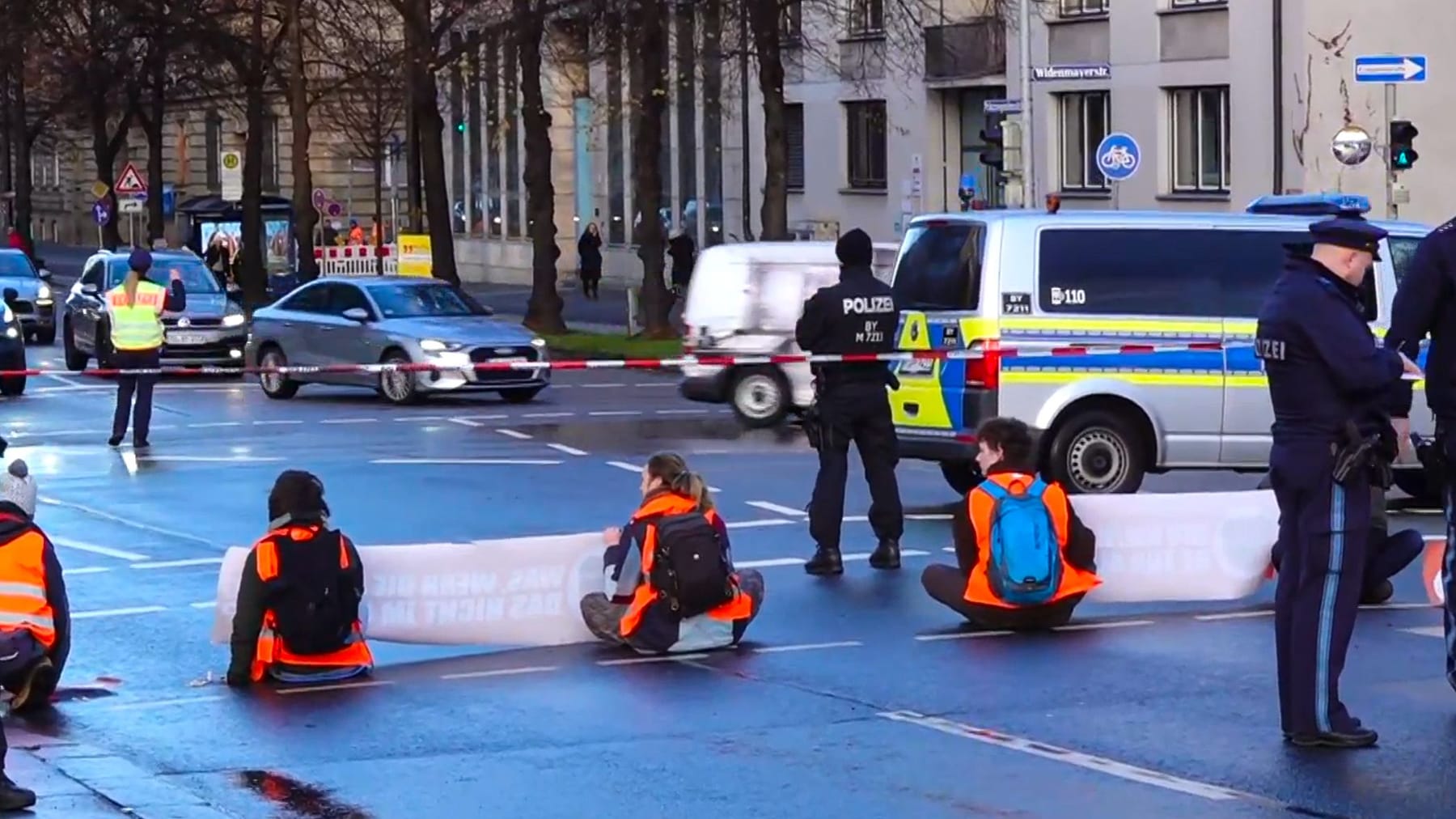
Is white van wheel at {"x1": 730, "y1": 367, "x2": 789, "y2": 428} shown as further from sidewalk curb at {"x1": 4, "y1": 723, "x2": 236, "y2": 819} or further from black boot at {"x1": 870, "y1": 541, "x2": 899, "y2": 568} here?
sidewalk curb at {"x1": 4, "y1": 723, "x2": 236, "y2": 819}

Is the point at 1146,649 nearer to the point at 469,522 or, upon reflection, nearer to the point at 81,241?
the point at 469,522

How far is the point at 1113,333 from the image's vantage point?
1723 centimetres

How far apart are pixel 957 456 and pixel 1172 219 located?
2.20 meters

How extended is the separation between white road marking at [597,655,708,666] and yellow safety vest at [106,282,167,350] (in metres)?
13.4

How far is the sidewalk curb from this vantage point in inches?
323

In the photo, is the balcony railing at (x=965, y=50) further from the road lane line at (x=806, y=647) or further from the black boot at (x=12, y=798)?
the black boot at (x=12, y=798)

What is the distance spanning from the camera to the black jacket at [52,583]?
10117mm

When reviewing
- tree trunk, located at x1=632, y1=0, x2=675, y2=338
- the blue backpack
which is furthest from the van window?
tree trunk, located at x1=632, y1=0, x2=675, y2=338

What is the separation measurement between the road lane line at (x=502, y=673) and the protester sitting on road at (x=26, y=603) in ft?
5.43

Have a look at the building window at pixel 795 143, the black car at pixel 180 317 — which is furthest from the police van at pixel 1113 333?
the building window at pixel 795 143

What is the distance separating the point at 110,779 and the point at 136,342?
15.4 metres

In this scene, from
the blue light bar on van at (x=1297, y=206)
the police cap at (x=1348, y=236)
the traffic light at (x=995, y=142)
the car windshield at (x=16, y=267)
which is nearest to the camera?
the police cap at (x=1348, y=236)

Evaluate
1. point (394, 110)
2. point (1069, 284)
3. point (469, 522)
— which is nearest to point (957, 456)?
point (1069, 284)

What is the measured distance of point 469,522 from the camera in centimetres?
1698
